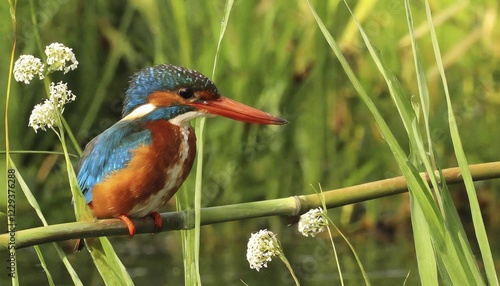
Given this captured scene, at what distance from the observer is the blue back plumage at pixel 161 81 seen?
8.30 feet

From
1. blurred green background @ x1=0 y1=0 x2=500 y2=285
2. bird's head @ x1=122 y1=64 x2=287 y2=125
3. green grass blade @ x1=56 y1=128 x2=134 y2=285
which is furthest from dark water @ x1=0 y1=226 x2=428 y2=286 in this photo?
green grass blade @ x1=56 y1=128 x2=134 y2=285

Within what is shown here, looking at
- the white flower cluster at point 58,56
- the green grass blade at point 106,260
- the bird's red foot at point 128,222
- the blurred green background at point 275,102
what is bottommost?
the green grass blade at point 106,260

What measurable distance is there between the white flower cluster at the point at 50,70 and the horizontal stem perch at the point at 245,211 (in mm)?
205

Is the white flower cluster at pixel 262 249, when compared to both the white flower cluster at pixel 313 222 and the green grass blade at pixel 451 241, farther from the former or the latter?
the green grass blade at pixel 451 241

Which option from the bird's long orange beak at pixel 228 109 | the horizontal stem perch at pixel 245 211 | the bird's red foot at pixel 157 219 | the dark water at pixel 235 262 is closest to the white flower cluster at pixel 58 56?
the horizontal stem perch at pixel 245 211

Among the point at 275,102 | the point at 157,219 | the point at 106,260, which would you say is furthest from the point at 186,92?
the point at 275,102

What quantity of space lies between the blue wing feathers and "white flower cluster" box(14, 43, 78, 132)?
468 mm

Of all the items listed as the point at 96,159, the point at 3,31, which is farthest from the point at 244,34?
the point at 96,159

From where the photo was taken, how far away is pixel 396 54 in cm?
525

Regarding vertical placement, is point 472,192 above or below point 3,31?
below

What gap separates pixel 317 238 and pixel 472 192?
2.79m

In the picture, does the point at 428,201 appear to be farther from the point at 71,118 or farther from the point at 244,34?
the point at 71,118

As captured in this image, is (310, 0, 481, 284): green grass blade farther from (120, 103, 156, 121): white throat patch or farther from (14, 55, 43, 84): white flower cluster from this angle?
(120, 103, 156, 121): white throat patch

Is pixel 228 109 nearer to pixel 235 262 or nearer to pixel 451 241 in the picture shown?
pixel 451 241
